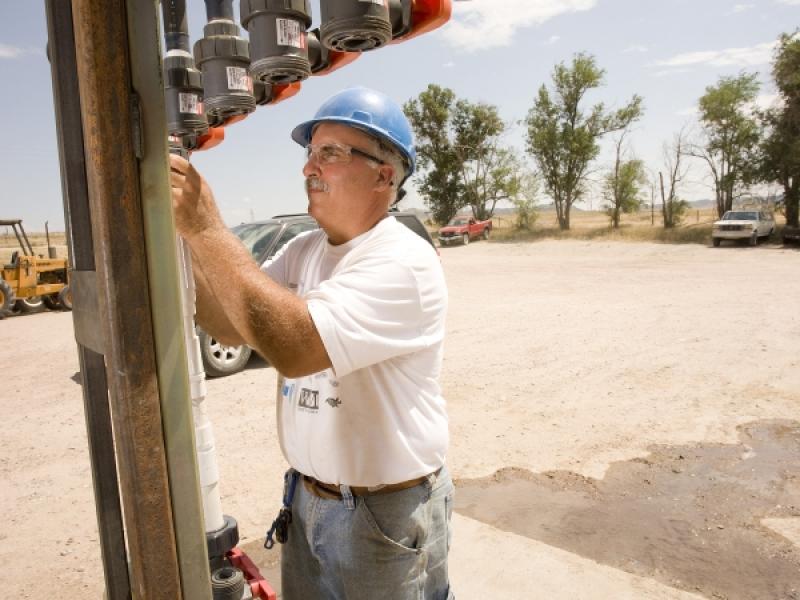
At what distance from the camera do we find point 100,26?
3.12 ft

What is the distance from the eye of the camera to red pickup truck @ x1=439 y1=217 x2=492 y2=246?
3303 cm

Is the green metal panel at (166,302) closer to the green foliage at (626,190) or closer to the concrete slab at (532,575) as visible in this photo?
the concrete slab at (532,575)

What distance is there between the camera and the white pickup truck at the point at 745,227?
85.3 ft

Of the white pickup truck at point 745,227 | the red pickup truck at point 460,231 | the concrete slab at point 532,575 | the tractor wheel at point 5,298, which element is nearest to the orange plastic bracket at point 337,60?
the concrete slab at point 532,575

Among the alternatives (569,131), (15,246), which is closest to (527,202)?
(569,131)

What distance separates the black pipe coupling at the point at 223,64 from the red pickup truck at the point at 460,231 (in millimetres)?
31331

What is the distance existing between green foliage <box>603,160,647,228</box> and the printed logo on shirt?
3955 cm

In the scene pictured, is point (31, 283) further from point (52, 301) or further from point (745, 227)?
point (745, 227)

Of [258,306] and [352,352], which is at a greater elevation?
[258,306]

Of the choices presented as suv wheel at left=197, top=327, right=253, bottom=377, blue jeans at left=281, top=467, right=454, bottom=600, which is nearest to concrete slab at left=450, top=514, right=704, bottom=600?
blue jeans at left=281, top=467, right=454, bottom=600

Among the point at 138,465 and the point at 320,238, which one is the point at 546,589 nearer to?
the point at 320,238

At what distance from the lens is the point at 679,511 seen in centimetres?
385

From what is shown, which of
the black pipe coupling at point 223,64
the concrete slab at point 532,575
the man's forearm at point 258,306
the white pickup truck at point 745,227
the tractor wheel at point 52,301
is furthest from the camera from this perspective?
the white pickup truck at point 745,227

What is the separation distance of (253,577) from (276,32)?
79.8 inches
